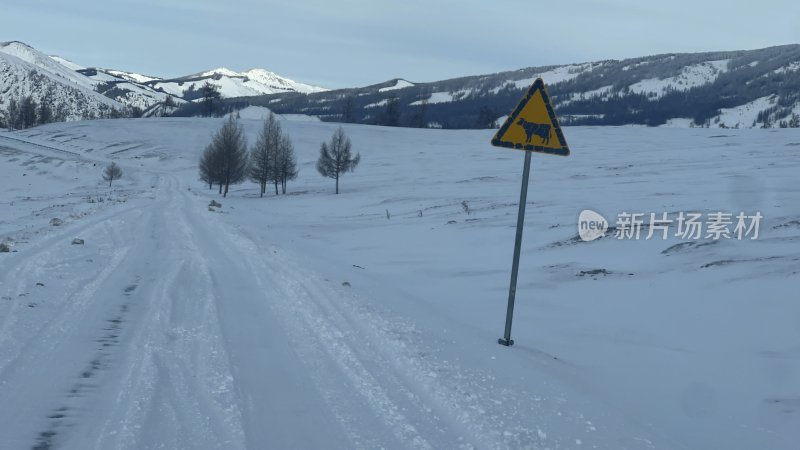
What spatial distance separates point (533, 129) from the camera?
6.50 m

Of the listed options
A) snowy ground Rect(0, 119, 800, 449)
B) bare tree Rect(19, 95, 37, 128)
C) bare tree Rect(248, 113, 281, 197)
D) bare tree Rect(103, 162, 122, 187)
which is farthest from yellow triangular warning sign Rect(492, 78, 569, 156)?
bare tree Rect(19, 95, 37, 128)

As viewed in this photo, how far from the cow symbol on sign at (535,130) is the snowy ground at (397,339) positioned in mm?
2608

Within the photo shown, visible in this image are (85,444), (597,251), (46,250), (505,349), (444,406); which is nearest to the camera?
(85,444)

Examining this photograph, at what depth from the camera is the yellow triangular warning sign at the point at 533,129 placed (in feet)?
21.2

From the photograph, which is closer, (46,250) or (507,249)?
(46,250)

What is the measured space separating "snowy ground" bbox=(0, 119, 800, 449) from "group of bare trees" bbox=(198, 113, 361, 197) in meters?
30.0

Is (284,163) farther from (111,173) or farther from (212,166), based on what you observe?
(111,173)

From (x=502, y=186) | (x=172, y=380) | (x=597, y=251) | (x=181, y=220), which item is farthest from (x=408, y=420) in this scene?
(x=502, y=186)

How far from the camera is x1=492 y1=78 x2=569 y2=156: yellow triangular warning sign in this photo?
6.46m

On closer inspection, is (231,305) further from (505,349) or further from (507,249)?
(507,249)

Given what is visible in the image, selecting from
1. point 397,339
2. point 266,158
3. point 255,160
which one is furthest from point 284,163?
point 397,339

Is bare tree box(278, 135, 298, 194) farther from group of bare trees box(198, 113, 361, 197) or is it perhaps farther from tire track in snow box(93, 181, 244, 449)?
tire track in snow box(93, 181, 244, 449)

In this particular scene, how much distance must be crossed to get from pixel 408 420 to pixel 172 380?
87.9 inches

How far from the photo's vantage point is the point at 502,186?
36156 mm
